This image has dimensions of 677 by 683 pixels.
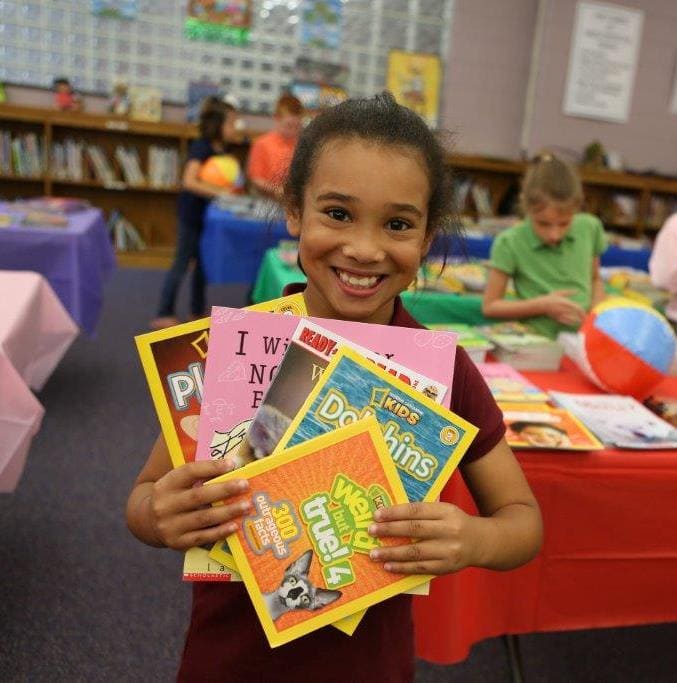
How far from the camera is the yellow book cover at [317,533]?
2.15 feet

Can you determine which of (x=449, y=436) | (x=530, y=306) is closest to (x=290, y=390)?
(x=449, y=436)

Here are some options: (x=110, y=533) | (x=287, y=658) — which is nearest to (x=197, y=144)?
(x=110, y=533)

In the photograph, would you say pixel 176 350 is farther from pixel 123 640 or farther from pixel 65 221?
pixel 65 221

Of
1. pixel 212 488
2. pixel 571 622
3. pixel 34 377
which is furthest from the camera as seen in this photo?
pixel 34 377

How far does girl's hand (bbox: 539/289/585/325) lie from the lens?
1.94 m

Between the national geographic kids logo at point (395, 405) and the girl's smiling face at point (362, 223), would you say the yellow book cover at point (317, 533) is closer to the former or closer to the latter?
the national geographic kids logo at point (395, 405)

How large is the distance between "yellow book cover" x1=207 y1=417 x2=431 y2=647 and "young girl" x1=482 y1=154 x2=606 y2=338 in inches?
57.0

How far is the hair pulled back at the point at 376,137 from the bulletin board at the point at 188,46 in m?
5.16

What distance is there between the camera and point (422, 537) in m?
0.67

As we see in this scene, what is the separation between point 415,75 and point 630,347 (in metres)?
4.91

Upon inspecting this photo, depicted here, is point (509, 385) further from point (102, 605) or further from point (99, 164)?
point (99, 164)

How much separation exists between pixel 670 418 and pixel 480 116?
509 cm

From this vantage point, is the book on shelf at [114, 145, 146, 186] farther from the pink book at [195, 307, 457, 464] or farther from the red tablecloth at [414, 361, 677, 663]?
the pink book at [195, 307, 457, 464]

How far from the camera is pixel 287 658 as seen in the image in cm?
80
